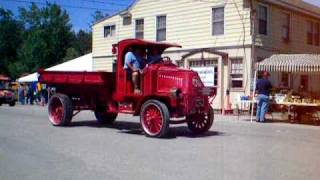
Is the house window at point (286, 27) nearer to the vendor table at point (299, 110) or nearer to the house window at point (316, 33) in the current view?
the house window at point (316, 33)

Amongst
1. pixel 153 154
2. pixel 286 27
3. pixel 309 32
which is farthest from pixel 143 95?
pixel 309 32

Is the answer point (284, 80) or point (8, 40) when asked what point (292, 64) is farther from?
point (8, 40)

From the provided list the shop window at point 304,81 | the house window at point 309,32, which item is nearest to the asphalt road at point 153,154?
the shop window at point 304,81

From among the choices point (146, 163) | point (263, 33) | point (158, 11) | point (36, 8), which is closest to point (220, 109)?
point (263, 33)

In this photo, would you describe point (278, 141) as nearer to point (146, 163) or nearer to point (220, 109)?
point (146, 163)

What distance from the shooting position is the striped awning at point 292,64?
1994 centimetres

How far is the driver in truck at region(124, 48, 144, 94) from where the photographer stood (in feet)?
46.4

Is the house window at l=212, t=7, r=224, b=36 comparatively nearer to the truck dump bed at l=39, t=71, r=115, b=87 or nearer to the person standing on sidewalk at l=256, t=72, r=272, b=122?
the person standing on sidewalk at l=256, t=72, r=272, b=122

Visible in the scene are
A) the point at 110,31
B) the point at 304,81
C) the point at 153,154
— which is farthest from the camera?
the point at 110,31

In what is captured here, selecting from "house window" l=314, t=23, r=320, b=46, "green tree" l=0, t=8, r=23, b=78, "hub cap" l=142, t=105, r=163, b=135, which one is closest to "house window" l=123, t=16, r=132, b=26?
"house window" l=314, t=23, r=320, b=46

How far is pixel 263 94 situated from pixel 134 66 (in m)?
6.76

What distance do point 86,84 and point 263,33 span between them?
11.9m

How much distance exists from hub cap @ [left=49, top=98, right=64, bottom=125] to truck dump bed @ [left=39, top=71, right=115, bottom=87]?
59cm

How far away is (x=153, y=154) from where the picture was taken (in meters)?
10.4
